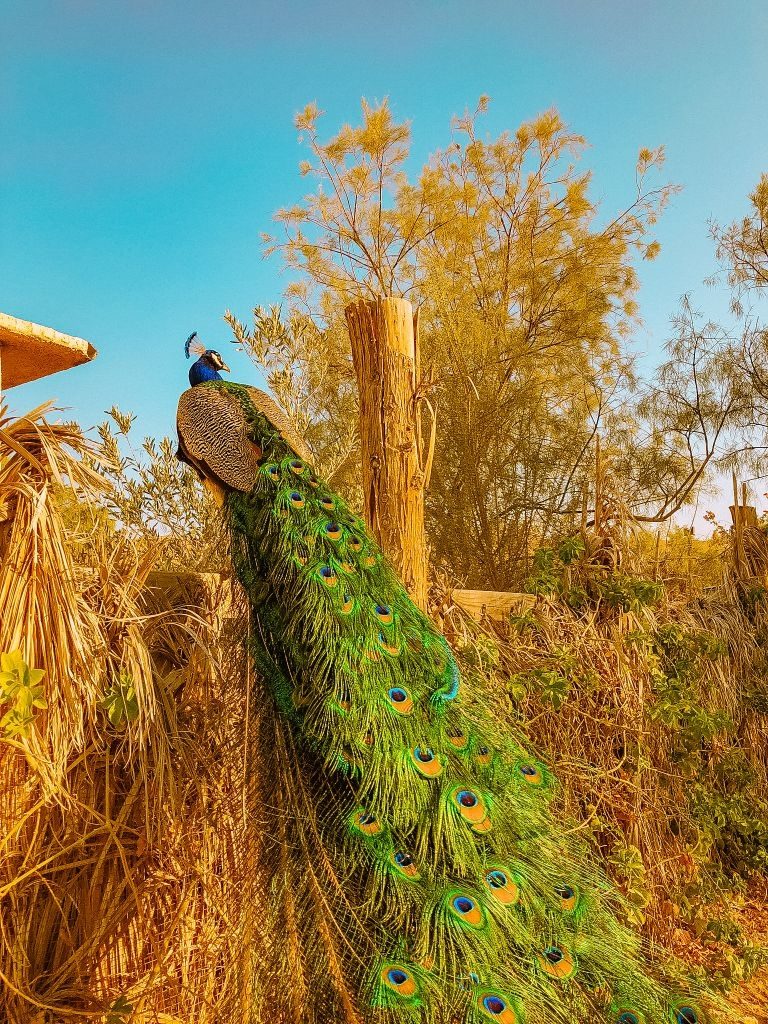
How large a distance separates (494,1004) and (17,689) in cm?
145

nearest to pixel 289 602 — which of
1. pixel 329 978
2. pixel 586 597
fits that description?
pixel 329 978

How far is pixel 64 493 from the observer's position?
230 cm

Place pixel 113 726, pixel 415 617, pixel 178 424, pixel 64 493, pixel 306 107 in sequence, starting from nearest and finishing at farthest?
1. pixel 64 493
2. pixel 113 726
3. pixel 415 617
4. pixel 178 424
5. pixel 306 107

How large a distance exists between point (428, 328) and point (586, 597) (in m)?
5.25

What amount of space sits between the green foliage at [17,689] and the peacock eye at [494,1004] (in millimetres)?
1377

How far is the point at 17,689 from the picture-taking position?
81.7 inches

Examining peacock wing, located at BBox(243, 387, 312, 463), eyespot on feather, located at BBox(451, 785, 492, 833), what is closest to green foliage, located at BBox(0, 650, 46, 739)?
eyespot on feather, located at BBox(451, 785, 492, 833)

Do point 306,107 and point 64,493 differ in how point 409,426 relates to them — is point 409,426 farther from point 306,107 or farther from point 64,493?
point 306,107

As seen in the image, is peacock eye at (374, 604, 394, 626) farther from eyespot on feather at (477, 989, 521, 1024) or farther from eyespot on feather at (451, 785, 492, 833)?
eyespot on feather at (477, 989, 521, 1024)

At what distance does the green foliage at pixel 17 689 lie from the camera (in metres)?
2.06

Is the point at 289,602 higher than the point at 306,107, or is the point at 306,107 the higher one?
the point at 306,107

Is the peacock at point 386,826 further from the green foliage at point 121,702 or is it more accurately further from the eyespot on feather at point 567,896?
the green foliage at point 121,702

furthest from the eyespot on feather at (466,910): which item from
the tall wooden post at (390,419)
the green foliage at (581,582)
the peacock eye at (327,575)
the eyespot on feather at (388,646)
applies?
the green foliage at (581,582)

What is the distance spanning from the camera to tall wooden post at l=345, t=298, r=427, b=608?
3398mm
